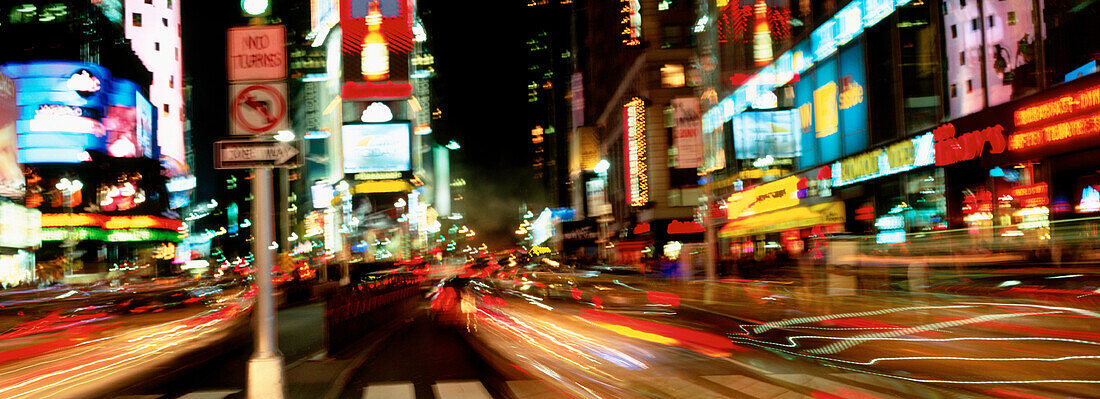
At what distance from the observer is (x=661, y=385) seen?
1061 cm

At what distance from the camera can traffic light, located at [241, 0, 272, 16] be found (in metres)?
8.60

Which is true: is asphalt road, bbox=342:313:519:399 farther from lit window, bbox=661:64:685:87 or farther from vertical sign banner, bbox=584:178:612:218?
vertical sign banner, bbox=584:178:612:218

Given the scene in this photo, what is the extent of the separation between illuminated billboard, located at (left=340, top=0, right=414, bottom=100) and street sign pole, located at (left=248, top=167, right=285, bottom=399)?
12.8 m

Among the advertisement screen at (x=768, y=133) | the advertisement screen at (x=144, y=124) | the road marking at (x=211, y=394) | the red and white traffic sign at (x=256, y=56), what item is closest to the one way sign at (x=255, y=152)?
the red and white traffic sign at (x=256, y=56)

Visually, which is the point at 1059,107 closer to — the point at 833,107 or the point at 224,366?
the point at 833,107

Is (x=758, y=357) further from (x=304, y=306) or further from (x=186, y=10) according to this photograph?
(x=186, y=10)

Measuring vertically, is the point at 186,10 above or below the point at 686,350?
above

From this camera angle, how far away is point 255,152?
342 inches

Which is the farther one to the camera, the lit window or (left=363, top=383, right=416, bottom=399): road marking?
the lit window

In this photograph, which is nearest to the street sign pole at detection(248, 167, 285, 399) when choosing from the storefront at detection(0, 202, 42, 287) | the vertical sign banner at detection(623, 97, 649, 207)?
the storefront at detection(0, 202, 42, 287)

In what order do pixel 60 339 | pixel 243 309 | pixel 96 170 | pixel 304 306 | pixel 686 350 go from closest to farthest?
pixel 686 350 < pixel 60 339 < pixel 243 309 < pixel 304 306 < pixel 96 170

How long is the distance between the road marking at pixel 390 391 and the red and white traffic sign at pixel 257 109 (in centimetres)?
369

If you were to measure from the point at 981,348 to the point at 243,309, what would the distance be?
81.7ft

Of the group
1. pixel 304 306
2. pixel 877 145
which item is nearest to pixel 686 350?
pixel 877 145
